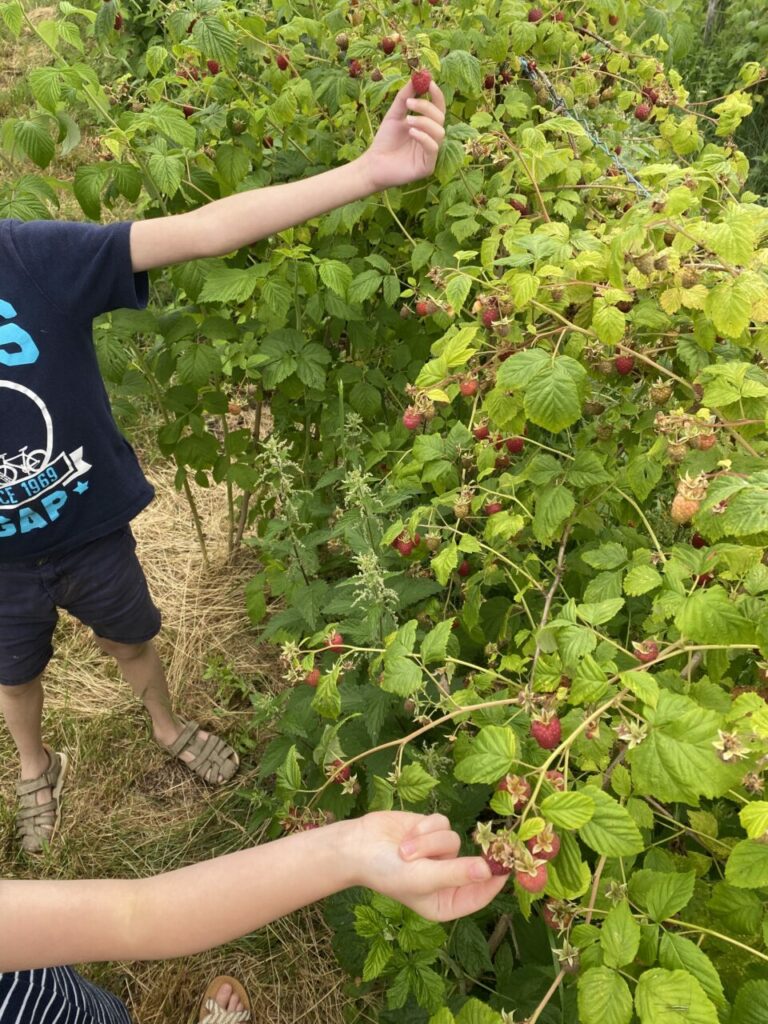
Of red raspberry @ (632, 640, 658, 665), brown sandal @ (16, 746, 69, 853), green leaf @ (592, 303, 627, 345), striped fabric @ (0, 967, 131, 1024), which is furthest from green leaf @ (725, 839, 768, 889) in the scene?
brown sandal @ (16, 746, 69, 853)

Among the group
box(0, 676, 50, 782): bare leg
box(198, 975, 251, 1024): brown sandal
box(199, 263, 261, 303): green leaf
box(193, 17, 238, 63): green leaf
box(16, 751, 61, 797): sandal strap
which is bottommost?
box(198, 975, 251, 1024): brown sandal

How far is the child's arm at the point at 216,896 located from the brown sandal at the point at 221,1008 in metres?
1.02

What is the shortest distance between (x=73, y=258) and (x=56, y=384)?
0.23m

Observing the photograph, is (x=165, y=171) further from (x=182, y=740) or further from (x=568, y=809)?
(x=182, y=740)

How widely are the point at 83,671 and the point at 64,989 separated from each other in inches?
49.4

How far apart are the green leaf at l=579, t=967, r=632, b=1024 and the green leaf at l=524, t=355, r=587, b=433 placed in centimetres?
62

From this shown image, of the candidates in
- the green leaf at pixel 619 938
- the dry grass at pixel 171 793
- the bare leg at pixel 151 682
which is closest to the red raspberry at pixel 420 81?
the green leaf at pixel 619 938

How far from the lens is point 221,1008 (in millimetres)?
1593

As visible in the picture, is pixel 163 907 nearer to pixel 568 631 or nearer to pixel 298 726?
pixel 568 631

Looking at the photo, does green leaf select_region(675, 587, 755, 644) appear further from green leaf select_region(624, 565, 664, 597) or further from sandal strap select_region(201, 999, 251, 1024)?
sandal strap select_region(201, 999, 251, 1024)

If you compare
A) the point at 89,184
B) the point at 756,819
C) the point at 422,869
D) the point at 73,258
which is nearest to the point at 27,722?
the point at 73,258

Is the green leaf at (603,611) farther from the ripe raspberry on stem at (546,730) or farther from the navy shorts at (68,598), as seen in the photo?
the navy shorts at (68,598)

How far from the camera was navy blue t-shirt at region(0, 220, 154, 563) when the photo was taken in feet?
4.20

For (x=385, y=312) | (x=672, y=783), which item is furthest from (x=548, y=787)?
(x=385, y=312)
